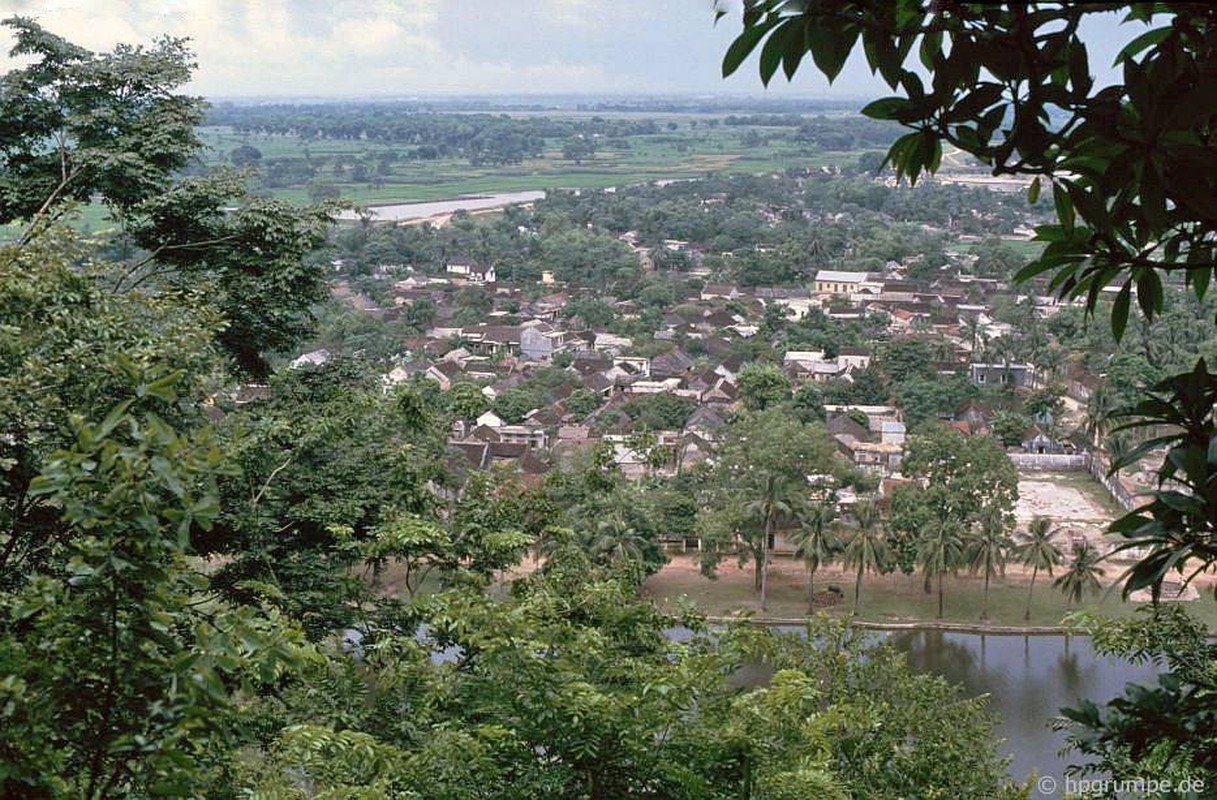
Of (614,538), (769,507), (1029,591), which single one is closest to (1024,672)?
(1029,591)

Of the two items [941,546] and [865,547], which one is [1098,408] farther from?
[865,547]

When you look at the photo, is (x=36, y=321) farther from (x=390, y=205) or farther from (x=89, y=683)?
(x=390, y=205)

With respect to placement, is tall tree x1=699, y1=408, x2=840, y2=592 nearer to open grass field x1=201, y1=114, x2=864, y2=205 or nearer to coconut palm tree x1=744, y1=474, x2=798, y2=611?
coconut palm tree x1=744, y1=474, x2=798, y2=611

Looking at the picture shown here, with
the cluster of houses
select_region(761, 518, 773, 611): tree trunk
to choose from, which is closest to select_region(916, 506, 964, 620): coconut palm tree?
select_region(761, 518, 773, 611): tree trunk

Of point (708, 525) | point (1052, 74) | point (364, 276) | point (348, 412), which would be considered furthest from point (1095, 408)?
point (364, 276)

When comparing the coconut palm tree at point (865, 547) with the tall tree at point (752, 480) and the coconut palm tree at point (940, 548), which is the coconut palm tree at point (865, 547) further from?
the tall tree at point (752, 480)
